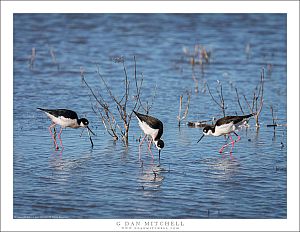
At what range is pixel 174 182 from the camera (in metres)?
8.34

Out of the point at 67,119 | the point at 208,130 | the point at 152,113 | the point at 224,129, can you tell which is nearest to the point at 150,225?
the point at 208,130

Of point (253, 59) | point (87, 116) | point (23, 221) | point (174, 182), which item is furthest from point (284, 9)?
point (253, 59)

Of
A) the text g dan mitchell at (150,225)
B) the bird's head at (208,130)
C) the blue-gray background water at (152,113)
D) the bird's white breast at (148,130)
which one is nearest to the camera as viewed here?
the text g dan mitchell at (150,225)

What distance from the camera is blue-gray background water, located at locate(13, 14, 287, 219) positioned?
7801mm

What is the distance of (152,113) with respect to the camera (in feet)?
38.0

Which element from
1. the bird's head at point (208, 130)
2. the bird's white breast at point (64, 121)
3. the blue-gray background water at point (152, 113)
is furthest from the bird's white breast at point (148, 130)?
the bird's white breast at point (64, 121)

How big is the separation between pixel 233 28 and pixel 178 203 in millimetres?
11624

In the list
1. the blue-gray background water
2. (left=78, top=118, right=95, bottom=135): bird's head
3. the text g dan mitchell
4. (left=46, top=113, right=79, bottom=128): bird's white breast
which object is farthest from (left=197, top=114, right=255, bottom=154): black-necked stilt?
the text g dan mitchell

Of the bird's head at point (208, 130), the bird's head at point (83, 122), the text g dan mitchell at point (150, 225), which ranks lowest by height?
the text g dan mitchell at point (150, 225)

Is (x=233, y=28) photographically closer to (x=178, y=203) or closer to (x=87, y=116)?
(x=87, y=116)

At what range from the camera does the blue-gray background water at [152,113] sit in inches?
307

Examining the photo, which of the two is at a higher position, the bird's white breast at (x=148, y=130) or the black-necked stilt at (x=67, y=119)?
the black-necked stilt at (x=67, y=119)

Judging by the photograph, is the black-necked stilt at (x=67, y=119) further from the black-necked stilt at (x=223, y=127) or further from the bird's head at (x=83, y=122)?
A: the black-necked stilt at (x=223, y=127)

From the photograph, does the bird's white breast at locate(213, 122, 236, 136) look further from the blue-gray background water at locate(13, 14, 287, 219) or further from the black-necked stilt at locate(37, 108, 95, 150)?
the black-necked stilt at locate(37, 108, 95, 150)
